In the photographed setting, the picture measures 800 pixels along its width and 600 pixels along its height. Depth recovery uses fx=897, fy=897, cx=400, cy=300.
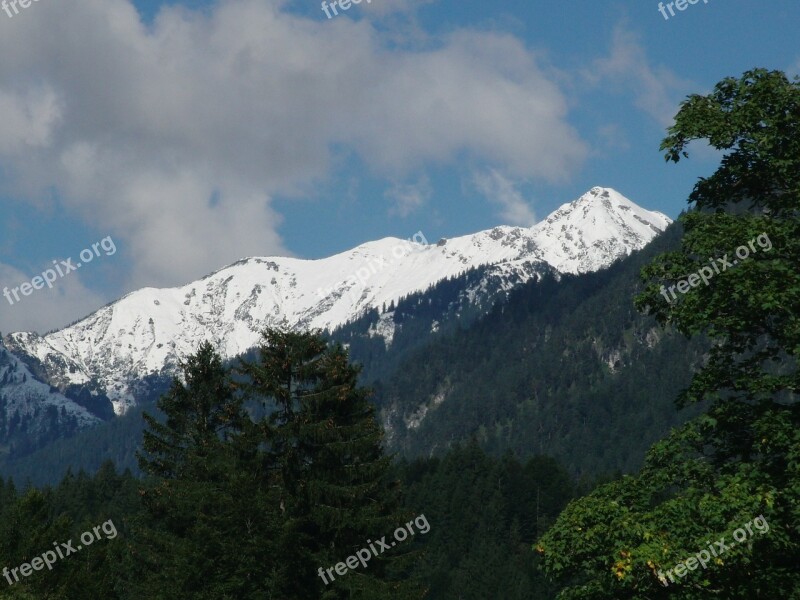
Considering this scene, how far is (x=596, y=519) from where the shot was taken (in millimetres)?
15875

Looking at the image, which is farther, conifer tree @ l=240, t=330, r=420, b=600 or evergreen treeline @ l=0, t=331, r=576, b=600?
conifer tree @ l=240, t=330, r=420, b=600

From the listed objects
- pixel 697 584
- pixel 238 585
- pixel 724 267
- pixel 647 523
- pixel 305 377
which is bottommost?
pixel 697 584

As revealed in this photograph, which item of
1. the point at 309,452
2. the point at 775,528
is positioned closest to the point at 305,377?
the point at 309,452

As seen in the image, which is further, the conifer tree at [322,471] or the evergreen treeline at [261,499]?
the conifer tree at [322,471]

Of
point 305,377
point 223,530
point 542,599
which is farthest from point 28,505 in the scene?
point 542,599

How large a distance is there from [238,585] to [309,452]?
5.77m

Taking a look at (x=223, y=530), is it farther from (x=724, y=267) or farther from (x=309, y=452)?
(x=724, y=267)

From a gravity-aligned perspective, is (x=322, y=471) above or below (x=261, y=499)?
above

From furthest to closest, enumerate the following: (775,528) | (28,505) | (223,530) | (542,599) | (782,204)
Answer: (542,599) < (28,505) < (223,530) < (782,204) < (775,528)

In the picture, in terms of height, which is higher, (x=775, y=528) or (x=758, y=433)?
(x=758, y=433)

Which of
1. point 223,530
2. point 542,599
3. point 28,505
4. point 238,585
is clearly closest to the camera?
point 238,585

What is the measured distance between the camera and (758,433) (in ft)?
50.0

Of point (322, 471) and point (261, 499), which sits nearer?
point (261, 499)

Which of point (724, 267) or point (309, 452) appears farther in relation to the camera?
point (309, 452)
